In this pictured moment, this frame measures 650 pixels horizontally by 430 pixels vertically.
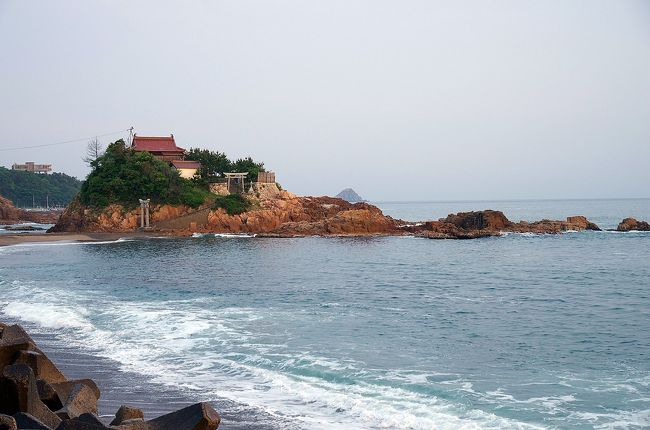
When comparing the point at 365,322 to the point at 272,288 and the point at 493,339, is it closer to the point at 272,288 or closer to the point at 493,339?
the point at 493,339

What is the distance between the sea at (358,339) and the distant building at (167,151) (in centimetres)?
3565

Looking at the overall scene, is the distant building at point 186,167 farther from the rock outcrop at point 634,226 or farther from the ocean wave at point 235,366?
the ocean wave at point 235,366

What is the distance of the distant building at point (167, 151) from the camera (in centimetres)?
6688

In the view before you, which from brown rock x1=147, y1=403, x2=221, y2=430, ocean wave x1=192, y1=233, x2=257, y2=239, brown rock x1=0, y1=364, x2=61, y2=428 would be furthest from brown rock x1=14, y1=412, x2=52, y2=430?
ocean wave x1=192, y1=233, x2=257, y2=239

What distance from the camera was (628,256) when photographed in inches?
1407

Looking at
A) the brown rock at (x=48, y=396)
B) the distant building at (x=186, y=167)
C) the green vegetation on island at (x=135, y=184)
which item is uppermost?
the distant building at (x=186, y=167)

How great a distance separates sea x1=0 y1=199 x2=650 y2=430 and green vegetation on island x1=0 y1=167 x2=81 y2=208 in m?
102

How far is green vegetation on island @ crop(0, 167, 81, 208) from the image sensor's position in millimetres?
122312

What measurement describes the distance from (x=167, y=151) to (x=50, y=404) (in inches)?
2555

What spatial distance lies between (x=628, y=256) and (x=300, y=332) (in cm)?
2751

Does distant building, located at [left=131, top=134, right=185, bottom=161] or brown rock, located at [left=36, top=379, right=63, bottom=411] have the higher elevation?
distant building, located at [left=131, top=134, right=185, bottom=161]

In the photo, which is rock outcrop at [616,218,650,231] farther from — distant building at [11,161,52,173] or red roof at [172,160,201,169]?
distant building at [11,161,52,173]

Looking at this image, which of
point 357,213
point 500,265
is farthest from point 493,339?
point 357,213

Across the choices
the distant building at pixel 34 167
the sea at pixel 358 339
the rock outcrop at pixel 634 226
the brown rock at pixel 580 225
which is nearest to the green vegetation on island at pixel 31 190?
the distant building at pixel 34 167
